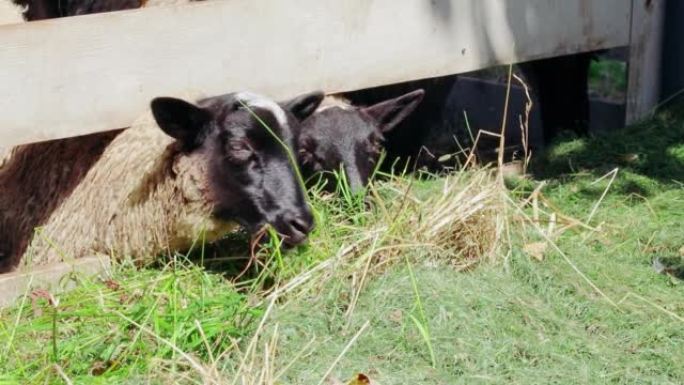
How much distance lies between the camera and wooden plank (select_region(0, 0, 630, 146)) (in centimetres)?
490

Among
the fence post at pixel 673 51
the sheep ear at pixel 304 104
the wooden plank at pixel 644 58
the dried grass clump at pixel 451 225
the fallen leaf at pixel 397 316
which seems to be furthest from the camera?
Result: the fence post at pixel 673 51

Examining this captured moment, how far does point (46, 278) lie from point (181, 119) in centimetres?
91

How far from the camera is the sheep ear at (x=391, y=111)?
6324mm

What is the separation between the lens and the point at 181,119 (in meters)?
4.98

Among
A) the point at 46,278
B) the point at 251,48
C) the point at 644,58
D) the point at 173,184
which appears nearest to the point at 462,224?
the point at 173,184

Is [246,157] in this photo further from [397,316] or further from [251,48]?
[397,316]

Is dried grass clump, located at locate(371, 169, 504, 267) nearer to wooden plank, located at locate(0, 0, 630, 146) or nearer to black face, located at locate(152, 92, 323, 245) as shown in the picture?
black face, located at locate(152, 92, 323, 245)

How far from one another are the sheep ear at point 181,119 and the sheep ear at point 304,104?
0.49 m

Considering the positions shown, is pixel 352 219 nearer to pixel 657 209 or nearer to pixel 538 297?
pixel 538 297

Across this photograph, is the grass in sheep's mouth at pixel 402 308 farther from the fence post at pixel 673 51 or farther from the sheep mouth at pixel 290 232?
the fence post at pixel 673 51

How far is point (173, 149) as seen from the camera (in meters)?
5.14

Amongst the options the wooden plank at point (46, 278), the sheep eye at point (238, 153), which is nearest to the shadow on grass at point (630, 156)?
the sheep eye at point (238, 153)

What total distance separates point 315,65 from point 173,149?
1.04m

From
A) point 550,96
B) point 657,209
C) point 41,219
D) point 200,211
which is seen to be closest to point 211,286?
point 200,211
